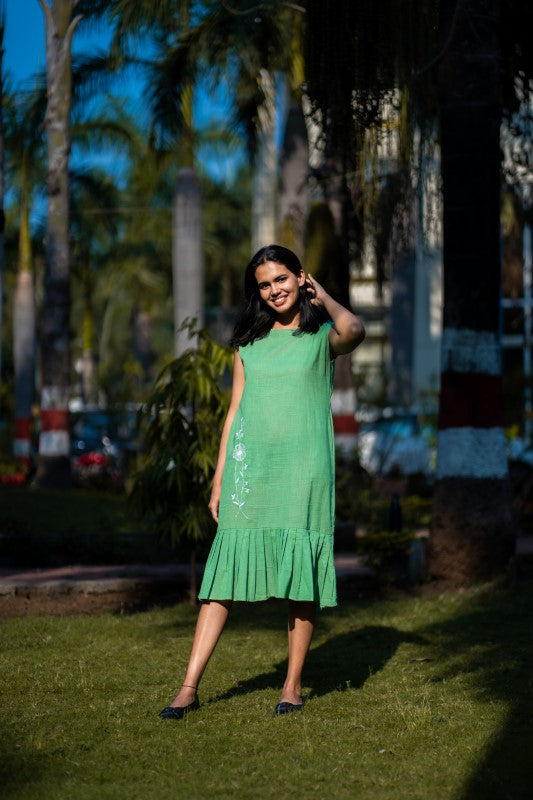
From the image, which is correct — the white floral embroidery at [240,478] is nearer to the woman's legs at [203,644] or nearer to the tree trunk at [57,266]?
the woman's legs at [203,644]

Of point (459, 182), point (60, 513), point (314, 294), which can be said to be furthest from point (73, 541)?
point (314, 294)

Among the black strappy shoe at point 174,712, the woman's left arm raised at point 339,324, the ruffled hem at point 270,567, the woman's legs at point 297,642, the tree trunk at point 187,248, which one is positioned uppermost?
the tree trunk at point 187,248

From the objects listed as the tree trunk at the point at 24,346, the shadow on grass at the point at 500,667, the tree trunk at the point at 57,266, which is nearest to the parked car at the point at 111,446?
the tree trunk at the point at 57,266

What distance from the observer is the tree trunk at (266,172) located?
1744 cm

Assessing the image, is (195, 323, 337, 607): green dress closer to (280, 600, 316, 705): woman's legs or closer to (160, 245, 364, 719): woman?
(160, 245, 364, 719): woman

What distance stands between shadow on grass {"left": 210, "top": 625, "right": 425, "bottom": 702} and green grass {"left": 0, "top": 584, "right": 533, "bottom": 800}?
11 mm

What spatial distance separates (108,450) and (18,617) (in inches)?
560

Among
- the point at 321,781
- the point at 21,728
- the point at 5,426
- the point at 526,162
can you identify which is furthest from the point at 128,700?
the point at 5,426

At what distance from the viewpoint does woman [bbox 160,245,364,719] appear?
557 cm

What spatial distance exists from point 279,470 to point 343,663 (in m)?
1.81

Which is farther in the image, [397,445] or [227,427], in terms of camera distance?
[397,445]

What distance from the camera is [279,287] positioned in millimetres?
5684

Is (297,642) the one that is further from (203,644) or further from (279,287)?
(279,287)

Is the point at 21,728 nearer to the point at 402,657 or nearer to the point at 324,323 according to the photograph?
the point at 324,323
